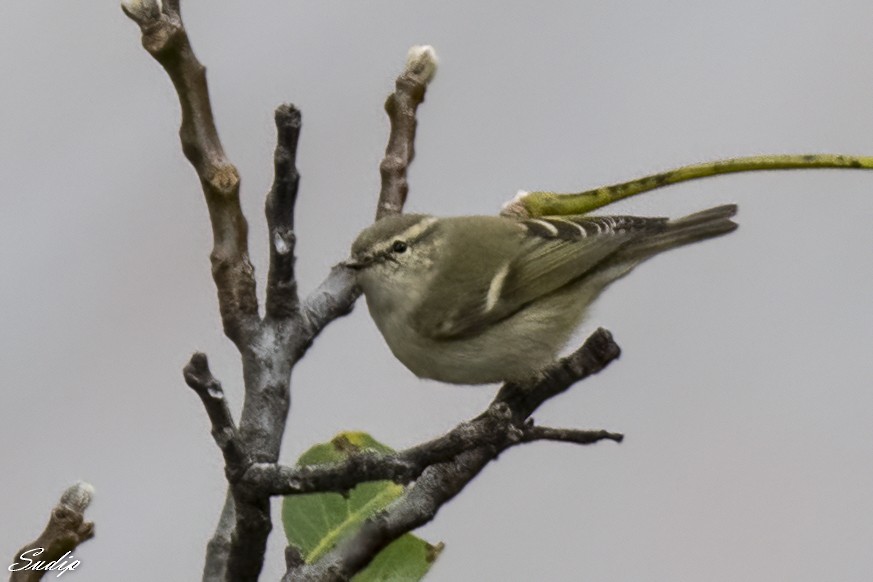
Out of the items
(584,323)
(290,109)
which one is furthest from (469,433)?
(584,323)

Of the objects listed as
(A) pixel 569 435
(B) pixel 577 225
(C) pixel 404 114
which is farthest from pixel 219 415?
(B) pixel 577 225

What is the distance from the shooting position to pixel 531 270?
5.07 ft

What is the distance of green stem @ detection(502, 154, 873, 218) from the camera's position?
82 cm

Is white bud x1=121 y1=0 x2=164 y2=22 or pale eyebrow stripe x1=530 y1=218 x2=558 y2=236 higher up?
pale eyebrow stripe x1=530 y1=218 x2=558 y2=236

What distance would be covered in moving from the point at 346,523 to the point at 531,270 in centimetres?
74

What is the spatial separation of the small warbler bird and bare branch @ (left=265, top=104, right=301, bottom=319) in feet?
2.14

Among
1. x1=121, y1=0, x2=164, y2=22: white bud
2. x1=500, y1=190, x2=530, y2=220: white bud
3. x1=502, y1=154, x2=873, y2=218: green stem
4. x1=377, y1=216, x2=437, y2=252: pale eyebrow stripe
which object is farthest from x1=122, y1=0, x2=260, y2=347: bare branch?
x1=377, y1=216, x2=437, y2=252: pale eyebrow stripe

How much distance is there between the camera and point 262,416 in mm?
749

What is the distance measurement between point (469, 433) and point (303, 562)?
0.17m

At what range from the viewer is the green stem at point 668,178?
82 centimetres

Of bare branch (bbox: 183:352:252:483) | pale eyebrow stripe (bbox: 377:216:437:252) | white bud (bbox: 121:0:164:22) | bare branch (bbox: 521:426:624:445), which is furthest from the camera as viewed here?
pale eyebrow stripe (bbox: 377:216:437:252)

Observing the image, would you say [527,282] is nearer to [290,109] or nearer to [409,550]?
[409,550]

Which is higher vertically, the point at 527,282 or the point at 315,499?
the point at 527,282

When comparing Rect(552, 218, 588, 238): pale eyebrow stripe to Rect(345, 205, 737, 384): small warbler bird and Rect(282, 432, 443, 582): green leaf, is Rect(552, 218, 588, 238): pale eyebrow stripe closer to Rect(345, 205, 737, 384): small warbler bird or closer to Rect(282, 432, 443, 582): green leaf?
Rect(345, 205, 737, 384): small warbler bird
